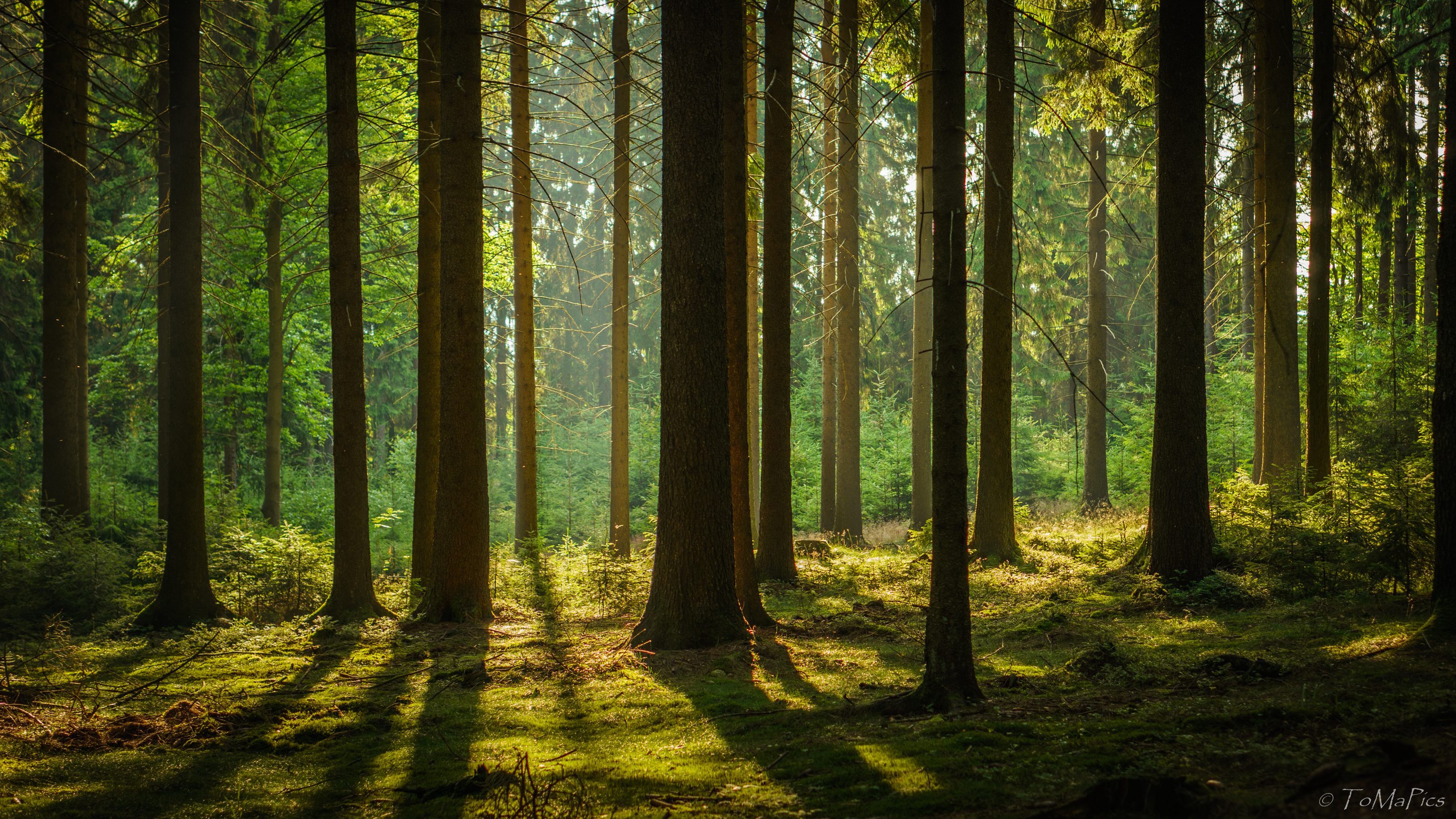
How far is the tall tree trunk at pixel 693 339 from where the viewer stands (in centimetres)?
750

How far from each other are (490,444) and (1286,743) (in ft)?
93.4

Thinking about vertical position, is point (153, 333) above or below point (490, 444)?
above

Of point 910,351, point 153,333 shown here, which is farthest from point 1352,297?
point 153,333

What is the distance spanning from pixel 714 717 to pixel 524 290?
29.7 ft

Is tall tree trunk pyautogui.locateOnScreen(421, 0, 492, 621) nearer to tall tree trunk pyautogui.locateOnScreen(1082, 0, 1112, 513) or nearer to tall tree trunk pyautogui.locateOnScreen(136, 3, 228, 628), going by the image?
tall tree trunk pyautogui.locateOnScreen(136, 3, 228, 628)

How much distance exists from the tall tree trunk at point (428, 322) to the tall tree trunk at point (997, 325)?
303 inches

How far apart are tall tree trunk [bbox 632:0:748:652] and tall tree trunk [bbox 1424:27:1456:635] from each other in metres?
5.41

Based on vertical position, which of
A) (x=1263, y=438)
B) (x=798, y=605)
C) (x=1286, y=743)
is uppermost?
(x=1263, y=438)

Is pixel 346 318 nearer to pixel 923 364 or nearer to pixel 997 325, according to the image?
pixel 997 325

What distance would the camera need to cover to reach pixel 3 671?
23.4ft

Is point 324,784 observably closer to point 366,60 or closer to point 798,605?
point 798,605

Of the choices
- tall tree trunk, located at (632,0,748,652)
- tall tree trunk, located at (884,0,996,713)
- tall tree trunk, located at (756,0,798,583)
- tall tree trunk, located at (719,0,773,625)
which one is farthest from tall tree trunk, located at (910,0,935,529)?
tall tree trunk, located at (884,0,996,713)

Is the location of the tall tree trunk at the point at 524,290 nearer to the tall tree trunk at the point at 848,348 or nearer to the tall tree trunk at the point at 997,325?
the tall tree trunk at the point at 848,348

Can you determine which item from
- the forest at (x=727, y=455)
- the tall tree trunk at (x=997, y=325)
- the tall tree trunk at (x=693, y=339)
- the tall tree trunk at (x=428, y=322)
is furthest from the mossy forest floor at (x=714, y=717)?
the tall tree trunk at (x=997, y=325)
